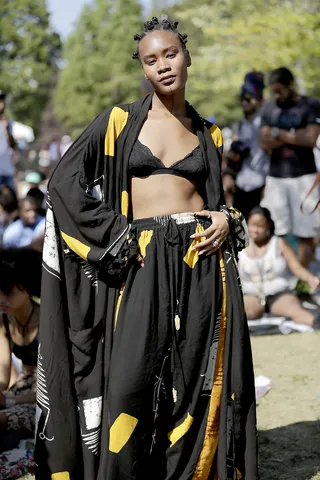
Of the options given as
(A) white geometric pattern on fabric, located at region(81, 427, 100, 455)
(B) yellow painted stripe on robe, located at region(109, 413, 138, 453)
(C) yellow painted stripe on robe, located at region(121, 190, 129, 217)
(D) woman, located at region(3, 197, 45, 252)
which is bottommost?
(A) white geometric pattern on fabric, located at region(81, 427, 100, 455)

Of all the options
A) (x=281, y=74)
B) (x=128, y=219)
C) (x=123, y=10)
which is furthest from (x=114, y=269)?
(x=123, y=10)

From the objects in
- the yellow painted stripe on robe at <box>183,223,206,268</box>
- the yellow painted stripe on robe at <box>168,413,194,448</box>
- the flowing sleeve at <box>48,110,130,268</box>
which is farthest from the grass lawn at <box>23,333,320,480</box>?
the flowing sleeve at <box>48,110,130,268</box>

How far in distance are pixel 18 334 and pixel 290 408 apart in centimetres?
175

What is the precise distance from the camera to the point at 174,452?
11.4 ft

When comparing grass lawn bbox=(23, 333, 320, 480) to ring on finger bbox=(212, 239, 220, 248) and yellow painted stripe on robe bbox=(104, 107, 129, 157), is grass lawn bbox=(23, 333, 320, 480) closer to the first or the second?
ring on finger bbox=(212, 239, 220, 248)

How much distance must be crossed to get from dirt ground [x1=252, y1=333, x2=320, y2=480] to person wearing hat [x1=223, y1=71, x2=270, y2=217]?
1.90 metres

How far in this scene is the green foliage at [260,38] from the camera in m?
13.2

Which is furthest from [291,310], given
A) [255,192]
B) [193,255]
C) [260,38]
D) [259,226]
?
[260,38]

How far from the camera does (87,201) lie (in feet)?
11.0

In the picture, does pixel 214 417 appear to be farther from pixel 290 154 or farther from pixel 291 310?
pixel 290 154

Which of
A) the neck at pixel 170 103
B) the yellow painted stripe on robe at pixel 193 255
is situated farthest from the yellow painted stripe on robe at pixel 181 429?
the neck at pixel 170 103

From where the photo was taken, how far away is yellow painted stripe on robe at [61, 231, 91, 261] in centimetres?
337

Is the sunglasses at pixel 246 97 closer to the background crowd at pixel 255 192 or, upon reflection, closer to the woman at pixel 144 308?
the background crowd at pixel 255 192

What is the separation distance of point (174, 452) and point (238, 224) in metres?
1.03
